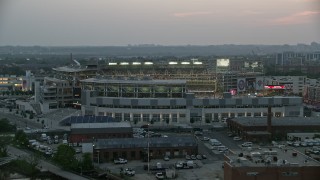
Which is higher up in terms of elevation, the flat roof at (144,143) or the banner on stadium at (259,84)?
the banner on stadium at (259,84)

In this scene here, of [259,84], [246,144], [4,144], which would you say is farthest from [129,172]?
[259,84]

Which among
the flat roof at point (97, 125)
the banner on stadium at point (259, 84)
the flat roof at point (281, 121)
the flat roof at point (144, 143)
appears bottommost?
the flat roof at point (144, 143)

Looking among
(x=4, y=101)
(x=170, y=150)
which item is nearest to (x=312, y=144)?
(x=170, y=150)

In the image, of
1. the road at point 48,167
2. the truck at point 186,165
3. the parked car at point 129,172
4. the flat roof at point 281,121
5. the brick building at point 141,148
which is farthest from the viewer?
the flat roof at point 281,121

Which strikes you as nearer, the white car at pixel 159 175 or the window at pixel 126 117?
the white car at pixel 159 175

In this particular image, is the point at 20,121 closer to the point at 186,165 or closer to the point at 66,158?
the point at 66,158

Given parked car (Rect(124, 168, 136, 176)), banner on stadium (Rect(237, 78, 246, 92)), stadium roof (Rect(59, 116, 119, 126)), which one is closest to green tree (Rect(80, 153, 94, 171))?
parked car (Rect(124, 168, 136, 176))

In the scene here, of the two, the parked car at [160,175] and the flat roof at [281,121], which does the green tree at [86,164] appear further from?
the flat roof at [281,121]

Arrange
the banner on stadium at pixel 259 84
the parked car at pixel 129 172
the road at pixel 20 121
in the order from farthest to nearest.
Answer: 1. the banner on stadium at pixel 259 84
2. the road at pixel 20 121
3. the parked car at pixel 129 172

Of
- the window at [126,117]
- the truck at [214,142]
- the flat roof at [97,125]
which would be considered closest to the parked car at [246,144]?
the truck at [214,142]

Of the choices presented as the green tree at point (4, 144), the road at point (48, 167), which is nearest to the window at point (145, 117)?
the green tree at point (4, 144)
